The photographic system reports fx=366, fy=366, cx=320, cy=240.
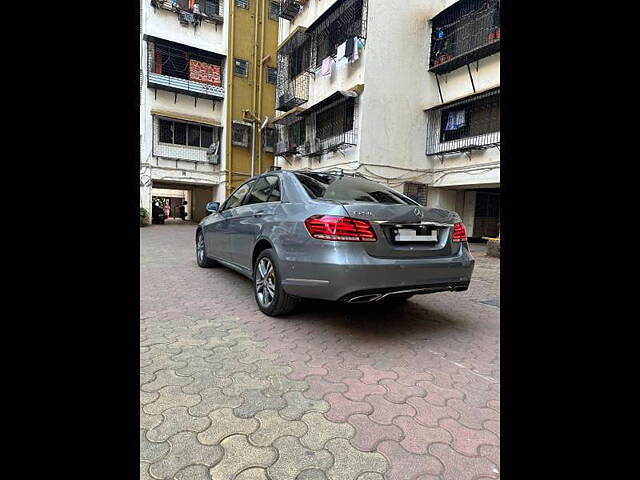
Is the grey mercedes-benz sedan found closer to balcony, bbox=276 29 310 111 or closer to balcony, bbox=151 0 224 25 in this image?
balcony, bbox=276 29 310 111

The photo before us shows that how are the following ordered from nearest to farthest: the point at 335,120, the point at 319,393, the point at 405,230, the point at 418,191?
the point at 319,393 → the point at 405,230 → the point at 418,191 → the point at 335,120

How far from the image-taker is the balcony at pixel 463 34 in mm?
10953

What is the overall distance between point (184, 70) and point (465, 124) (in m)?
13.1

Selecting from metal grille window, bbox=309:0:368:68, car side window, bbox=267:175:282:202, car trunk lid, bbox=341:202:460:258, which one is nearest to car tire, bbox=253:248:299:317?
car side window, bbox=267:175:282:202

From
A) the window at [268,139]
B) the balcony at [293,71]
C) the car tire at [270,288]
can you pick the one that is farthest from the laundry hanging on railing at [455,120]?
the car tire at [270,288]

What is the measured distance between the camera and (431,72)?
42.3ft

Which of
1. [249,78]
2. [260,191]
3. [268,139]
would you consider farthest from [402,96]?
[260,191]

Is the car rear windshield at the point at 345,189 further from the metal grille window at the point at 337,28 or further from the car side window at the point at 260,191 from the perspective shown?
the metal grille window at the point at 337,28

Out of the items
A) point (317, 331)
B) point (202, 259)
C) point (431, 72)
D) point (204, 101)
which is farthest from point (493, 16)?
point (204, 101)

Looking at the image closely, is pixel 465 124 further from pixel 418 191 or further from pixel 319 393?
pixel 319 393

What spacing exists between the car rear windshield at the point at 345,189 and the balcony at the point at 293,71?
41.3 feet

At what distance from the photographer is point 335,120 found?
14.0m
